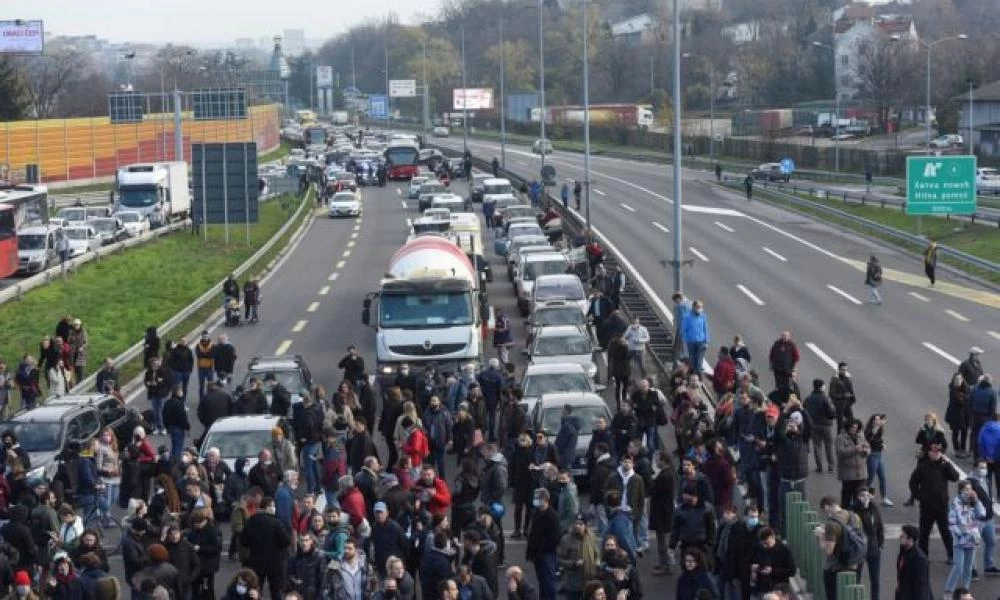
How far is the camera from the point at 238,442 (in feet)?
78.8

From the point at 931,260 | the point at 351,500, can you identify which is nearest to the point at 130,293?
the point at 931,260

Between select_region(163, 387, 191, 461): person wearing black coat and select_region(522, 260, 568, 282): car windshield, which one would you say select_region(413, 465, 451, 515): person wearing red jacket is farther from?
select_region(522, 260, 568, 282): car windshield

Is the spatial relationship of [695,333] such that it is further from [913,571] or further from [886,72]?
[886,72]

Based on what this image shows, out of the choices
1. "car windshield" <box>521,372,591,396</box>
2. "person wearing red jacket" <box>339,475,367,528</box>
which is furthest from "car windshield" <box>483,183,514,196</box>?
"person wearing red jacket" <box>339,475,367,528</box>

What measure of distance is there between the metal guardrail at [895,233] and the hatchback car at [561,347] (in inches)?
738

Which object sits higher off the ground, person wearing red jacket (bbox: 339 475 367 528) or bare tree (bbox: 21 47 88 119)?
bare tree (bbox: 21 47 88 119)

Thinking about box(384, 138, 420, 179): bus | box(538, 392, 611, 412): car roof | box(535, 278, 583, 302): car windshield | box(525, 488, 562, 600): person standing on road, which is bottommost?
box(525, 488, 562, 600): person standing on road

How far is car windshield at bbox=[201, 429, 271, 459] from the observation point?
78.2 ft

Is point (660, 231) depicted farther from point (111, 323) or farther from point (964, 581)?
point (964, 581)

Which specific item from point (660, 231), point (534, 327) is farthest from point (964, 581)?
point (660, 231)

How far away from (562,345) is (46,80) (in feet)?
436

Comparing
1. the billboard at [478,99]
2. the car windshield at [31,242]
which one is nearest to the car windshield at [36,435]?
the car windshield at [31,242]

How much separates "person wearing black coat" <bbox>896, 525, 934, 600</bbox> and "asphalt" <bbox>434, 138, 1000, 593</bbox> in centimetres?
266

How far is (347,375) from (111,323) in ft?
52.5
